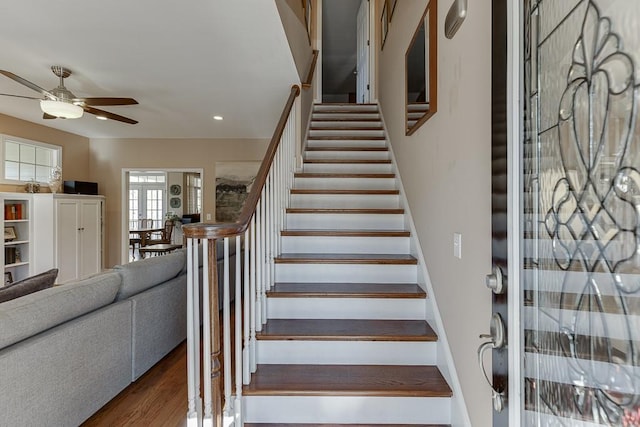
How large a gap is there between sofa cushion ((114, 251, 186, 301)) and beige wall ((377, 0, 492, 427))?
6.57 feet

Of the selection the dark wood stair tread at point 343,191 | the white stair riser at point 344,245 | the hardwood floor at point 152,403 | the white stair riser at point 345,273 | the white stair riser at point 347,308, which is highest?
the dark wood stair tread at point 343,191

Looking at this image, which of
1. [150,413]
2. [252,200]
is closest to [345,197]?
[252,200]

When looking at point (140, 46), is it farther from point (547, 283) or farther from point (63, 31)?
point (547, 283)

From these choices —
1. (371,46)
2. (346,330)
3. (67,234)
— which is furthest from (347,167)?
(67,234)

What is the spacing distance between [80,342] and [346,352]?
4.81 feet

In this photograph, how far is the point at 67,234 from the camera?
5090 mm

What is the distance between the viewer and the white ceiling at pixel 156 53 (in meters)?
2.25

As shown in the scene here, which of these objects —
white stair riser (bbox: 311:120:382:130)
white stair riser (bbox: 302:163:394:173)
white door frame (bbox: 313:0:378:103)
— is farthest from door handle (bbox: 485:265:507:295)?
white door frame (bbox: 313:0:378:103)

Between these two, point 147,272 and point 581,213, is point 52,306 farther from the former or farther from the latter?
point 581,213

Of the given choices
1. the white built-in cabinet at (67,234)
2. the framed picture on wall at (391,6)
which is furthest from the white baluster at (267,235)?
the white built-in cabinet at (67,234)

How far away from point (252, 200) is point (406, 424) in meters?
1.41

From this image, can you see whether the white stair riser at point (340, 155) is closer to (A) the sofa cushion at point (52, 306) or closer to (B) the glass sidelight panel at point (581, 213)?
(A) the sofa cushion at point (52, 306)

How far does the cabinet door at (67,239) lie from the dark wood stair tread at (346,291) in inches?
169

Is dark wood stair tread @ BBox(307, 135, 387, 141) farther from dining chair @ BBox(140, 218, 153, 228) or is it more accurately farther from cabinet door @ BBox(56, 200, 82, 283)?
dining chair @ BBox(140, 218, 153, 228)
